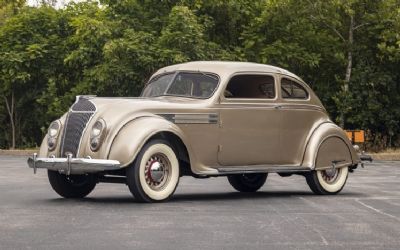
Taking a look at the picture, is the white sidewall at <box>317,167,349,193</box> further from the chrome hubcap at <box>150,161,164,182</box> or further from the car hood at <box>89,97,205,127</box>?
the chrome hubcap at <box>150,161,164,182</box>

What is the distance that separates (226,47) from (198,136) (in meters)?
16.7

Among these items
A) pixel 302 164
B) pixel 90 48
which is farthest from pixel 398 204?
pixel 90 48

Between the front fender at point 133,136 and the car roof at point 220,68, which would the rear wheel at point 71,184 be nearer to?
the front fender at point 133,136

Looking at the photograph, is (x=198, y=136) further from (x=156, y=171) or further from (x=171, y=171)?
(x=156, y=171)

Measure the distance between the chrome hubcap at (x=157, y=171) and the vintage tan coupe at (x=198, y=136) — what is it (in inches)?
0.5

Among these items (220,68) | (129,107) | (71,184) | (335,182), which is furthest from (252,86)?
(71,184)

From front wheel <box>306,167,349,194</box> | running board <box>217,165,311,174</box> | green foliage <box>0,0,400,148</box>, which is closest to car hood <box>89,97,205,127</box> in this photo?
running board <box>217,165,311,174</box>

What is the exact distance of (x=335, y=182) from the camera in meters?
12.2

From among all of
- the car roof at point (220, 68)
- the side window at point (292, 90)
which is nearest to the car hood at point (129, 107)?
the car roof at point (220, 68)

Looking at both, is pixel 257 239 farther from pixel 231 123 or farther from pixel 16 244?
pixel 231 123

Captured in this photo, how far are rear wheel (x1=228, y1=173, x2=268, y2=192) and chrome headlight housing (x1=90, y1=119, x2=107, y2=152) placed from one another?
11.8ft

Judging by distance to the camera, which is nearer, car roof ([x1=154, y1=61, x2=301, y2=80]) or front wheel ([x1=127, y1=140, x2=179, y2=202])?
front wheel ([x1=127, y1=140, x2=179, y2=202])

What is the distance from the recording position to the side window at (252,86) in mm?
11562

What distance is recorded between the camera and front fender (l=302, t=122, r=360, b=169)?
38.8ft
